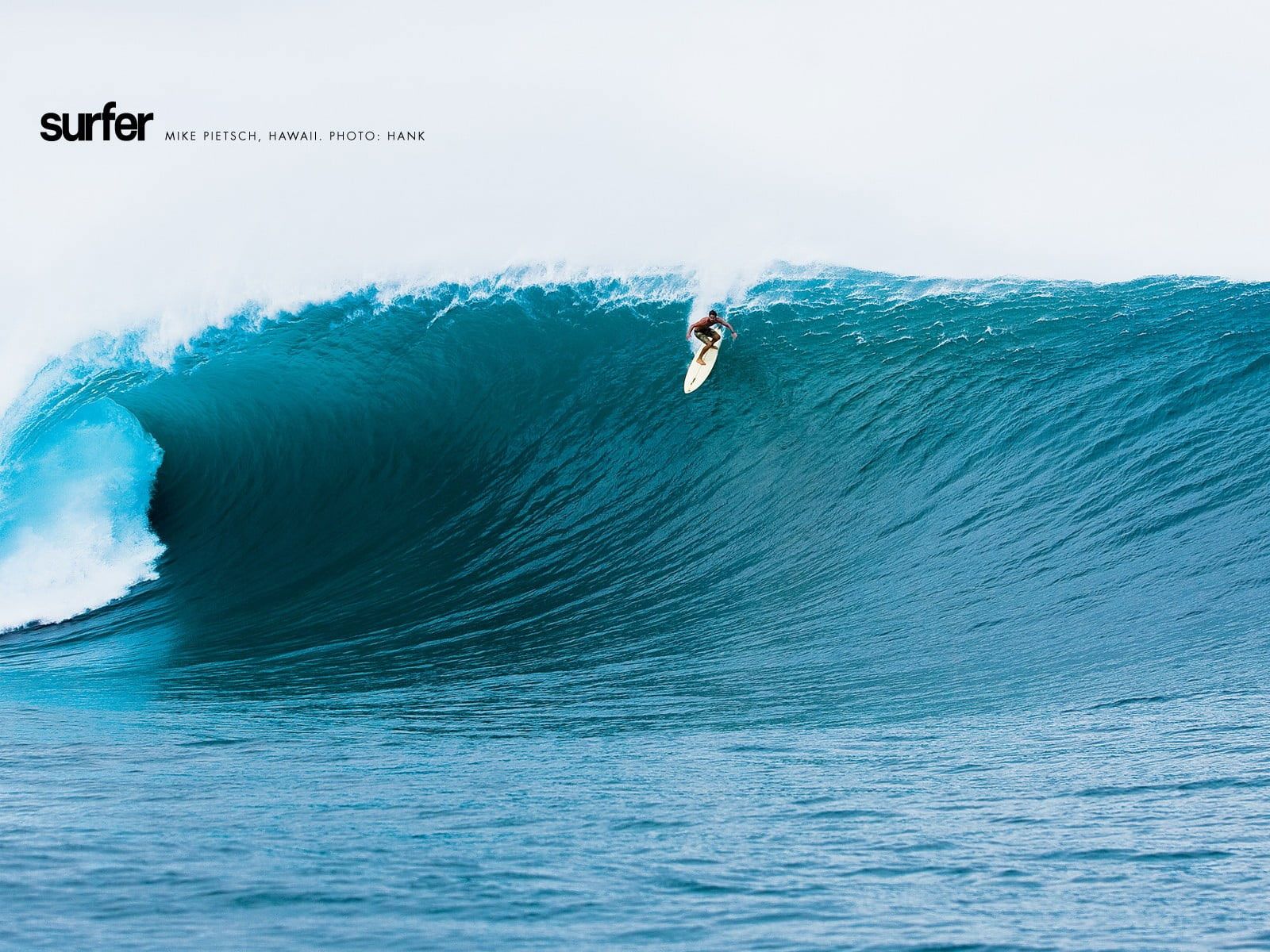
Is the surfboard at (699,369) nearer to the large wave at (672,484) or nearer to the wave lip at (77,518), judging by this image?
the large wave at (672,484)

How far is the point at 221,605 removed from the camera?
10.6 m

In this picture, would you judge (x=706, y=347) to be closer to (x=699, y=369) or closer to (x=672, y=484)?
(x=699, y=369)

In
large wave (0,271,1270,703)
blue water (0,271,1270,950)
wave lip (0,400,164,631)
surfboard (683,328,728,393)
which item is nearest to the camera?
blue water (0,271,1270,950)

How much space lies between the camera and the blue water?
12.9 ft

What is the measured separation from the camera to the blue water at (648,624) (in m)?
3.92

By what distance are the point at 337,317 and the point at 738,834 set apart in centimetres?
1288

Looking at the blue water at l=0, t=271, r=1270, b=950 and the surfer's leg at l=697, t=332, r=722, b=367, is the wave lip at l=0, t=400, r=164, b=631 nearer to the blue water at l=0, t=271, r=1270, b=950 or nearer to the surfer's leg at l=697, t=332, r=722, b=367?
the blue water at l=0, t=271, r=1270, b=950

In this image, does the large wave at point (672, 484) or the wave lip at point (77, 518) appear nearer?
the large wave at point (672, 484)

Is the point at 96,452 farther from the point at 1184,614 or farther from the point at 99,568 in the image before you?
the point at 1184,614

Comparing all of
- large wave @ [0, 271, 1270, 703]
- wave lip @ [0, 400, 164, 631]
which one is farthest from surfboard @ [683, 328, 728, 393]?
wave lip @ [0, 400, 164, 631]

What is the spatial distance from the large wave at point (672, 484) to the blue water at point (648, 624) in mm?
59

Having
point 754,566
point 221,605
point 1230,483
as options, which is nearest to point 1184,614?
point 1230,483

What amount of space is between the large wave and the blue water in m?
0.06

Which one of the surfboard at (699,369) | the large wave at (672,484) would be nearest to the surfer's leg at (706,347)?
the surfboard at (699,369)
